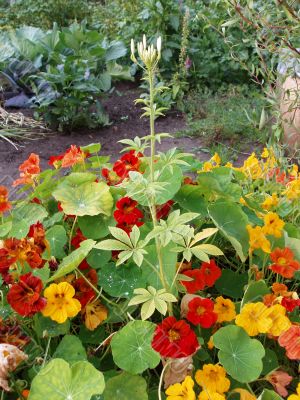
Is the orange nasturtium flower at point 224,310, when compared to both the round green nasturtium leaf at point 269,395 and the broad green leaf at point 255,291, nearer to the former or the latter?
the broad green leaf at point 255,291

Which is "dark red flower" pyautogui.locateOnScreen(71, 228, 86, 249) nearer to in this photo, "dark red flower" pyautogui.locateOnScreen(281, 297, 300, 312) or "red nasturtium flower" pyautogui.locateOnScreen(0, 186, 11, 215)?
"red nasturtium flower" pyautogui.locateOnScreen(0, 186, 11, 215)

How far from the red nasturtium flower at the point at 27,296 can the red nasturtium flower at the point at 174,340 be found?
8.0 inches

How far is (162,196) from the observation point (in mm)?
1075

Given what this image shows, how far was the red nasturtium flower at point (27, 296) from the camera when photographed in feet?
2.93

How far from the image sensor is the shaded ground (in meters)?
3.62

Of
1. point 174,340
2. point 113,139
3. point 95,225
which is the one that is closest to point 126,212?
point 95,225

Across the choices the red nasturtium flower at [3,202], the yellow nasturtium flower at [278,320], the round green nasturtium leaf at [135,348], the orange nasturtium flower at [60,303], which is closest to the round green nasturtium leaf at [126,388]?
the round green nasturtium leaf at [135,348]

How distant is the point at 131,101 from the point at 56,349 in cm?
371

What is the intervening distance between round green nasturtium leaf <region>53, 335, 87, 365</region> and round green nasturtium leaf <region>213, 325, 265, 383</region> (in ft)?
0.75

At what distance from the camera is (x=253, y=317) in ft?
3.02

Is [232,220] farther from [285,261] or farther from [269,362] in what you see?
[269,362]

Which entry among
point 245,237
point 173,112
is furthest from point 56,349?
point 173,112

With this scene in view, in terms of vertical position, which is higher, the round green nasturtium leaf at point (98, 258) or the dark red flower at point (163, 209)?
the dark red flower at point (163, 209)

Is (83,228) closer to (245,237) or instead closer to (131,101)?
(245,237)
